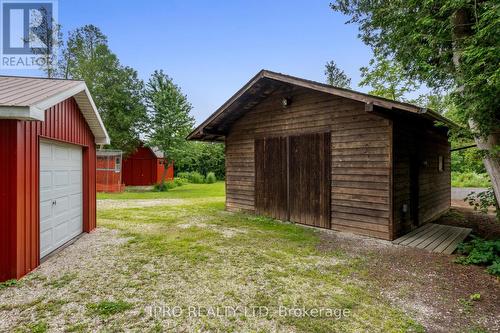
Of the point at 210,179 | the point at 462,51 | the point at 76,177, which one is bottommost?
the point at 210,179

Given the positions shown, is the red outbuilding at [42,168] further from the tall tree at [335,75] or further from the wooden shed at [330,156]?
the tall tree at [335,75]

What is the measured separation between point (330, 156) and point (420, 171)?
2567 mm

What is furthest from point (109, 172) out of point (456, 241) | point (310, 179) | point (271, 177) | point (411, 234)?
point (456, 241)

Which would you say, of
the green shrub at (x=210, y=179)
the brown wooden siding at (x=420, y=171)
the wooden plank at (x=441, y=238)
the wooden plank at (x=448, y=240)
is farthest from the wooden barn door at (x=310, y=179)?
the green shrub at (x=210, y=179)

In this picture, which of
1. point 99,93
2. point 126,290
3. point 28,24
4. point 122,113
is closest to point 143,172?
point 122,113

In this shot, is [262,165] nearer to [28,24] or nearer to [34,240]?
[34,240]

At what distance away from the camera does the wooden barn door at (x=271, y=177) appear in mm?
7406

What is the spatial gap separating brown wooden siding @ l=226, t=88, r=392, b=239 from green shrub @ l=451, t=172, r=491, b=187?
16.5 metres

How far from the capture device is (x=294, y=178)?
7133mm

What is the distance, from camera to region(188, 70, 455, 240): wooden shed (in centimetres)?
553

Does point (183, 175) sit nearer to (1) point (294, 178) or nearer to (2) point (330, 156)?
(1) point (294, 178)

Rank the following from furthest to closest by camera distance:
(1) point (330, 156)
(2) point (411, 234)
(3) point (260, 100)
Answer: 1. (3) point (260, 100)
2. (1) point (330, 156)
3. (2) point (411, 234)

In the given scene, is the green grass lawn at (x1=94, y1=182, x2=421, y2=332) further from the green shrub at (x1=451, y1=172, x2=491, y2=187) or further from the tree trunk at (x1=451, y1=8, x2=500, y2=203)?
the green shrub at (x1=451, y1=172, x2=491, y2=187)

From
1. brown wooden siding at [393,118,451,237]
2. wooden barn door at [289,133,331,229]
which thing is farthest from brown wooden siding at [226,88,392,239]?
brown wooden siding at [393,118,451,237]
